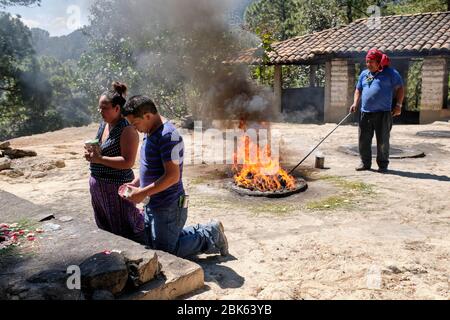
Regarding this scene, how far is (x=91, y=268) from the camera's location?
2764 mm

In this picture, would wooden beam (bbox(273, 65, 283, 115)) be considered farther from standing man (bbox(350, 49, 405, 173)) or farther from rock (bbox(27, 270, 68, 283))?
rock (bbox(27, 270, 68, 283))

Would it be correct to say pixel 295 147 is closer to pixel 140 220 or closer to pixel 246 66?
pixel 140 220

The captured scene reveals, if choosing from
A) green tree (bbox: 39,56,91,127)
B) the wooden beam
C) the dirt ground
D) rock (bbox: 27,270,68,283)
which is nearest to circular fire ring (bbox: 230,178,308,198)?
the dirt ground

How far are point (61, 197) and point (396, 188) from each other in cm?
479

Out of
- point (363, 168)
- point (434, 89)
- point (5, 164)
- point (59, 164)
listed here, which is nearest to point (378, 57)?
point (363, 168)

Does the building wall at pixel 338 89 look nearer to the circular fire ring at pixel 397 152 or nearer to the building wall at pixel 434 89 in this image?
the building wall at pixel 434 89

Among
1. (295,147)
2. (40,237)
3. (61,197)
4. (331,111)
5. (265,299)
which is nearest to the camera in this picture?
(265,299)

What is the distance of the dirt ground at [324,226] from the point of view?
317 cm

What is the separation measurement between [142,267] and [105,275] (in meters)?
0.25

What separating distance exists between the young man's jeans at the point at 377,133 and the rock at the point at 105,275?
17.5ft

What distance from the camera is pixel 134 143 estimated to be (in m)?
3.53

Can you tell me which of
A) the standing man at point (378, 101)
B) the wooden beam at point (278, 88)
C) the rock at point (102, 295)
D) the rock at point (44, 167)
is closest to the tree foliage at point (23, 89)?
the wooden beam at point (278, 88)

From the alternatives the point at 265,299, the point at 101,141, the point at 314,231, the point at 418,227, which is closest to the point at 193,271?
the point at 265,299

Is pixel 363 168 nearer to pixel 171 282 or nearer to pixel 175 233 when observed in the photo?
pixel 175 233
